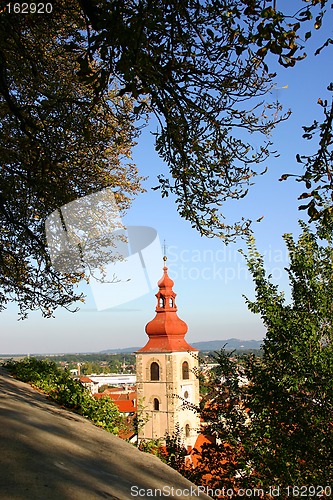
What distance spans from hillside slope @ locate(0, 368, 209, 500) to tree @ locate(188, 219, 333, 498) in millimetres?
2310

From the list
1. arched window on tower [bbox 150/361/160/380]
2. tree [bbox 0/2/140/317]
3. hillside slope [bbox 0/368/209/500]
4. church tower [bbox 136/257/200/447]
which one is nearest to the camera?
hillside slope [bbox 0/368/209/500]

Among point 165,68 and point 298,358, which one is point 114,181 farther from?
point 298,358

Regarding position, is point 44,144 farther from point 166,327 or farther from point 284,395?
point 166,327

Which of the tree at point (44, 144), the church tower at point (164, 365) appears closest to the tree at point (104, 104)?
the tree at point (44, 144)

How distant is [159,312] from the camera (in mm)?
47406

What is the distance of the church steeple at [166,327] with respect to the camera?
4594cm

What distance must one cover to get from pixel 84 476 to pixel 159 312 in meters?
43.3

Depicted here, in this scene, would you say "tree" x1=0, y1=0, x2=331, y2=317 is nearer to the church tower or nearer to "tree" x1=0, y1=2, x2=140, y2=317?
"tree" x1=0, y1=2, x2=140, y2=317

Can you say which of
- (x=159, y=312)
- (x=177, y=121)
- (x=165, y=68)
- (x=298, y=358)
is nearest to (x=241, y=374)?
(x=298, y=358)

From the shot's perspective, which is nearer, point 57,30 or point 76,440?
point 76,440

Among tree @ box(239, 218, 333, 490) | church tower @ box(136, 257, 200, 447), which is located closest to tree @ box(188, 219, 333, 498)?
tree @ box(239, 218, 333, 490)

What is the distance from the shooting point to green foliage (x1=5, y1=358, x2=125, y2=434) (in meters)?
8.01

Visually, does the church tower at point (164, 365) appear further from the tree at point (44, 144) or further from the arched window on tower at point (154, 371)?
the tree at point (44, 144)

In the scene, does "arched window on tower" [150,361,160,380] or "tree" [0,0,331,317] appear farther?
"arched window on tower" [150,361,160,380]
